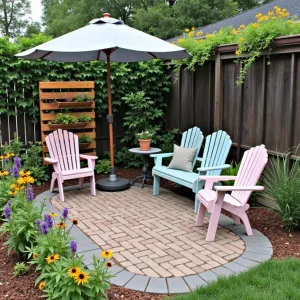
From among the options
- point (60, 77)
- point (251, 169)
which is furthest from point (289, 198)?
point (60, 77)

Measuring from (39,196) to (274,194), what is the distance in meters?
2.99

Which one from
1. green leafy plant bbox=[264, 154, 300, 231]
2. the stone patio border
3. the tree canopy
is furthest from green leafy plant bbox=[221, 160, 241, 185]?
the tree canopy

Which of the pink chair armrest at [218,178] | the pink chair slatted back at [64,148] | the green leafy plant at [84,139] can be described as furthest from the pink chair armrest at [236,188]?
the green leafy plant at [84,139]

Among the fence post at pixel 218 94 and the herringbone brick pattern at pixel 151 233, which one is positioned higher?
the fence post at pixel 218 94

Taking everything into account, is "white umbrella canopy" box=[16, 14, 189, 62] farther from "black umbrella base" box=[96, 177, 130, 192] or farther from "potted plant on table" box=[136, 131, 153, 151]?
"black umbrella base" box=[96, 177, 130, 192]

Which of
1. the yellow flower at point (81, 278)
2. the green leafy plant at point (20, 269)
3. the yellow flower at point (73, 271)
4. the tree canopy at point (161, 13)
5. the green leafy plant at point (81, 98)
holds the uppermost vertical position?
the tree canopy at point (161, 13)

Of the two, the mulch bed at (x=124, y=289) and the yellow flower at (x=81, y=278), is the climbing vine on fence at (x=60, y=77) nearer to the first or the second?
the mulch bed at (x=124, y=289)

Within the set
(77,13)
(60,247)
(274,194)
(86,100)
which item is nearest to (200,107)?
(86,100)

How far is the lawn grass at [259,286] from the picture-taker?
2248 millimetres

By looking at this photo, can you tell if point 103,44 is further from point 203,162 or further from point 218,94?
point 203,162

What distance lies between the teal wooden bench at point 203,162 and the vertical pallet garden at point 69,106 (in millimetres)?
1434

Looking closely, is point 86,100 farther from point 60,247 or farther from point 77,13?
point 77,13

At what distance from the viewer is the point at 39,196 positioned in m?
4.77

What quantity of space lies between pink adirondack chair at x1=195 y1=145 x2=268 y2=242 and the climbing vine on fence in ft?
9.57
